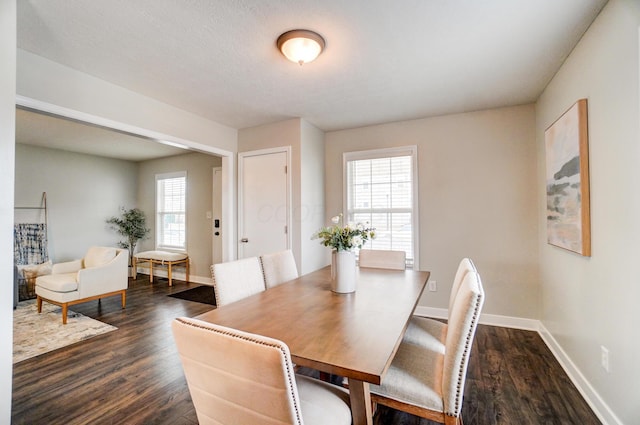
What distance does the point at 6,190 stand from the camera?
1.43 m

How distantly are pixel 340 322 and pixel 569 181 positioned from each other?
6.89 feet

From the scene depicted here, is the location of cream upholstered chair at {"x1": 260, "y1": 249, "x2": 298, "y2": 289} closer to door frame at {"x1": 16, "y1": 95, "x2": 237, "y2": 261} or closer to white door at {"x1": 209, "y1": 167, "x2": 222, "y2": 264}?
door frame at {"x1": 16, "y1": 95, "x2": 237, "y2": 261}

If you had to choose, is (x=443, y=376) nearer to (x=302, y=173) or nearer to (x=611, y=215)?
(x=611, y=215)

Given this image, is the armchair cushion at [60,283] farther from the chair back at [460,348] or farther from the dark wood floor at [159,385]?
the chair back at [460,348]

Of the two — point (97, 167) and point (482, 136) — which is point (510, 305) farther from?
point (97, 167)

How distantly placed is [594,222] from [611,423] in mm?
1173

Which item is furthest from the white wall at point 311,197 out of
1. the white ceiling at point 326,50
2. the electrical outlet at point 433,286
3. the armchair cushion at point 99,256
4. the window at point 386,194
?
the armchair cushion at point 99,256

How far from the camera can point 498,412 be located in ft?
5.90

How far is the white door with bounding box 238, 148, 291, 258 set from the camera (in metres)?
3.61

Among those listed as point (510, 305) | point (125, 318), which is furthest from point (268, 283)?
point (510, 305)

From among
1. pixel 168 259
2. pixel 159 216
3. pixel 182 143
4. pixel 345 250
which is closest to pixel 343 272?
pixel 345 250

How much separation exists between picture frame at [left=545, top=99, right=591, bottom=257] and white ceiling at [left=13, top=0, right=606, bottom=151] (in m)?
0.54

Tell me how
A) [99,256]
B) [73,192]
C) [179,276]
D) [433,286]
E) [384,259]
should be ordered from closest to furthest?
[384,259] < [433,286] < [99,256] < [73,192] < [179,276]

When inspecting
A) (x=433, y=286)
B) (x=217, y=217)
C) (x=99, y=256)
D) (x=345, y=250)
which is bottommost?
(x=433, y=286)
